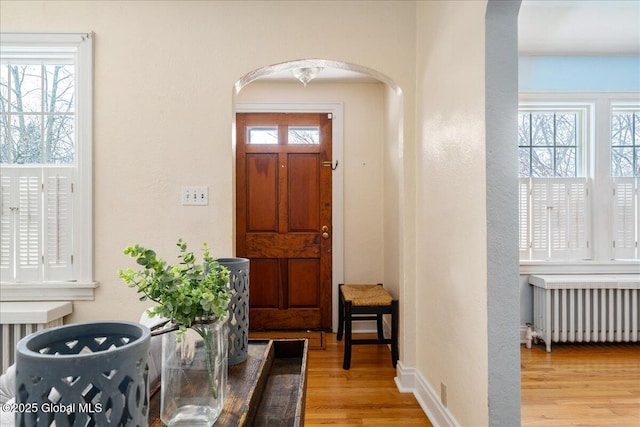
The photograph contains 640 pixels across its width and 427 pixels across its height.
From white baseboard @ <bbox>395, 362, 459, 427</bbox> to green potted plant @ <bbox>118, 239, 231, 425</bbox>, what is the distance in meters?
1.53

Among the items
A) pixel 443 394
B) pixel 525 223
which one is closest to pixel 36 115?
pixel 443 394

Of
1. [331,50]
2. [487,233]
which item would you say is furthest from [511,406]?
[331,50]

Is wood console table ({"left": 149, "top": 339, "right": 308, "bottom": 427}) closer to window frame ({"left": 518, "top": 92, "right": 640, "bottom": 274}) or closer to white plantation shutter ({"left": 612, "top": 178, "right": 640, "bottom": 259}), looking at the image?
window frame ({"left": 518, "top": 92, "right": 640, "bottom": 274})

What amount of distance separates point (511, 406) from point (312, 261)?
2.70m

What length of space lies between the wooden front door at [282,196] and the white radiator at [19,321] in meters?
1.93

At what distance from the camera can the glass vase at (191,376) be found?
88 cm

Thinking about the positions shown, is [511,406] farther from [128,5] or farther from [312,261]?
[128,5]

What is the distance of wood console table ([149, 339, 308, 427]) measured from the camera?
3.15ft

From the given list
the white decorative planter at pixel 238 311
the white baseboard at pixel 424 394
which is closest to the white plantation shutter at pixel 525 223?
the white baseboard at pixel 424 394

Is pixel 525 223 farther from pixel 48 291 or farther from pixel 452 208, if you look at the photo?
pixel 48 291

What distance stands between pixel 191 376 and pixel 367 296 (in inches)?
96.5

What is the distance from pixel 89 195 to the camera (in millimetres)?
2525

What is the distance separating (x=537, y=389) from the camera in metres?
2.73

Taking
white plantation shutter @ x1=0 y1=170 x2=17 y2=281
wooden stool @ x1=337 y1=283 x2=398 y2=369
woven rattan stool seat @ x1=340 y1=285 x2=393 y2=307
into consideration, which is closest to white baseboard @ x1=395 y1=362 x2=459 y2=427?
wooden stool @ x1=337 y1=283 x2=398 y2=369
